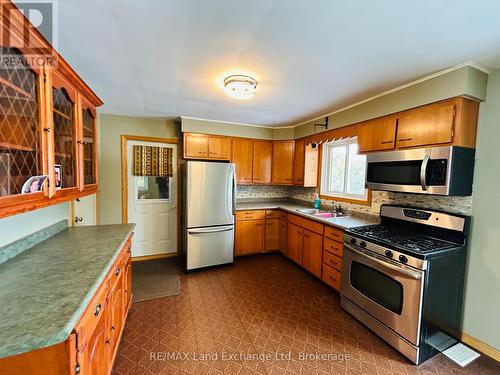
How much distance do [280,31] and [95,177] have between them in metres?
2.19

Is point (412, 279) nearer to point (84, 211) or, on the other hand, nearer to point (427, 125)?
point (427, 125)

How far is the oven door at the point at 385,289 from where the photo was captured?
1748 mm

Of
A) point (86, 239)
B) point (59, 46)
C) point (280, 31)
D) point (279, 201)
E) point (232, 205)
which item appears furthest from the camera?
point (279, 201)

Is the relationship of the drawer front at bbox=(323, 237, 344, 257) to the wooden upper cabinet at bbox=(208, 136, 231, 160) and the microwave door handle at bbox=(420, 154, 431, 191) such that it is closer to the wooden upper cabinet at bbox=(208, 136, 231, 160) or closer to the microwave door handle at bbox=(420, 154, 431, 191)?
the microwave door handle at bbox=(420, 154, 431, 191)

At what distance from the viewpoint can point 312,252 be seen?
10.2 ft

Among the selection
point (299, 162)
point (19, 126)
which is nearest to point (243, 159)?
point (299, 162)

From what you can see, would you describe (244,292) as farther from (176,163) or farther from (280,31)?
(280,31)

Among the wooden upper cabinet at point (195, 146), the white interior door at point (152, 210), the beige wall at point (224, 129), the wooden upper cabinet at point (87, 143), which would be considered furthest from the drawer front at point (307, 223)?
the wooden upper cabinet at point (87, 143)

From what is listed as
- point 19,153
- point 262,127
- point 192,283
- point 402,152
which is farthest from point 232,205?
point 19,153

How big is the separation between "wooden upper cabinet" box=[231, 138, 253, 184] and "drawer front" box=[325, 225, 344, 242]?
1.75 m

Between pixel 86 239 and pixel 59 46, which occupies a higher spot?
pixel 59 46

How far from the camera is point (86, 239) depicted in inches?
73.1

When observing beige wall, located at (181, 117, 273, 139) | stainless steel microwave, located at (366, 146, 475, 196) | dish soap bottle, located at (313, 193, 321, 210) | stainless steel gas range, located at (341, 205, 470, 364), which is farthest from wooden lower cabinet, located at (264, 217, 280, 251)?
stainless steel microwave, located at (366, 146, 475, 196)

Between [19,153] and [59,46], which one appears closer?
[19,153]
